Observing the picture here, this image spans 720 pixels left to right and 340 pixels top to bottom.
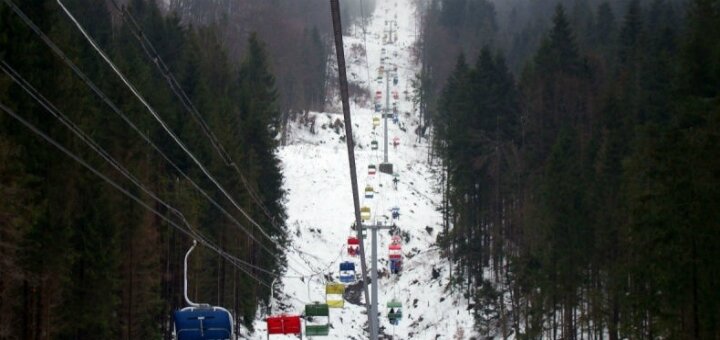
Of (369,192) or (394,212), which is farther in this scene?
(369,192)

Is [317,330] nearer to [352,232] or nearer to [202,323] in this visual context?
[202,323]

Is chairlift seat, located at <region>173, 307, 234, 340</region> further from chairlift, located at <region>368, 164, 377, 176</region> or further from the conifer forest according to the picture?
chairlift, located at <region>368, 164, 377, 176</region>

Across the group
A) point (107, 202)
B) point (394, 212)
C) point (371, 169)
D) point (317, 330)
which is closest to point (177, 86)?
point (107, 202)

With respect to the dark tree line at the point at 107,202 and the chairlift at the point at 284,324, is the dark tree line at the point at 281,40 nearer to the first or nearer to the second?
the dark tree line at the point at 107,202

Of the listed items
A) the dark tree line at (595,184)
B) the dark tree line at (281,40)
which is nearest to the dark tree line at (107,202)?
the dark tree line at (595,184)

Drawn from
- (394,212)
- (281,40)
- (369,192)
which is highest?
(281,40)

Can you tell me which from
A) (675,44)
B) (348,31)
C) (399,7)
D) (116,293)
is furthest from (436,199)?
(399,7)

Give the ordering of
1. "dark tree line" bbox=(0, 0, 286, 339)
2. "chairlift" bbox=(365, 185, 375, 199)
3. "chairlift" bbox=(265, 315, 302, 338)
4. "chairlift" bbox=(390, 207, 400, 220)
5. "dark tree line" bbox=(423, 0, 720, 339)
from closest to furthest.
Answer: "dark tree line" bbox=(0, 0, 286, 339), "dark tree line" bbox=(423, 0, 720, 339), "chairlift" bbox=(265, 315, 302, 338), "chairlift" bbox=(390, 207, 400, 220), "chairlift" bbox=(365, 185, 375, 199)

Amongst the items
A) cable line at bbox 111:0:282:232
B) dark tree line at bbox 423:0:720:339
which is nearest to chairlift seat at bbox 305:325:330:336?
cable line at bbox 111:0:282:232
